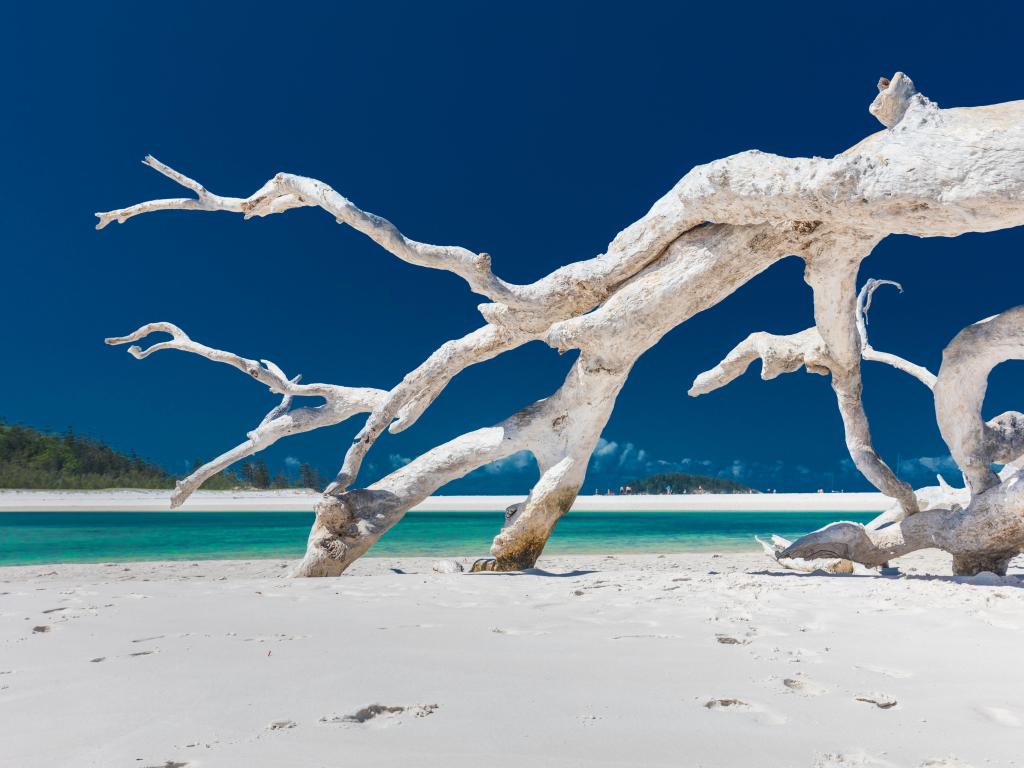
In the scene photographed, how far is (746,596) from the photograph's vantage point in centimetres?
387

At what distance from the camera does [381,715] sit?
186 cm

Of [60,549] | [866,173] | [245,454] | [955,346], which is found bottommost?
[60,549]

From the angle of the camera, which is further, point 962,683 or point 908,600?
point 908,600

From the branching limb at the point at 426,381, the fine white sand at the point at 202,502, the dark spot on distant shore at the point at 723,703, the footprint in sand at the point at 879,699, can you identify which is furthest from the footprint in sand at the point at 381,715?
the fine white sand at the point at 202,502

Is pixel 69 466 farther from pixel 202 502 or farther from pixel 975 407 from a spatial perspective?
pixel 975 407

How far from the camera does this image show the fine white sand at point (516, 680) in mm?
1626

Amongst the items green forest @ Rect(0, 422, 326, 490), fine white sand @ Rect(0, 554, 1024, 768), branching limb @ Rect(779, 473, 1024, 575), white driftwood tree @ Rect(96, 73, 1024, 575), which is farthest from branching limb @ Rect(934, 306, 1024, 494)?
A: green forest @ Rect(0, 422, 326, 490)

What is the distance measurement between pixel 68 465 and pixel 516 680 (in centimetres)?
4858

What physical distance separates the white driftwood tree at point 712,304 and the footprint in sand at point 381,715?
13.1ft

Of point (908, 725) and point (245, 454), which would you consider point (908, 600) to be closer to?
point (908, 725)

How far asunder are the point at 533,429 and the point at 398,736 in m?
4.63

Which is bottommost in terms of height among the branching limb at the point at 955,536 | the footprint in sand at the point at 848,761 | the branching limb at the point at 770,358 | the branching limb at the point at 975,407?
the footprint in sand at the point at 848,761

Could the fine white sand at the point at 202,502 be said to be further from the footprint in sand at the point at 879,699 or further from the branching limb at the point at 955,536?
the footprint in sand at the point at 879,699

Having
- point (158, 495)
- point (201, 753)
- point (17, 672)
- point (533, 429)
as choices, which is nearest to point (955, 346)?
point (533, 429)
